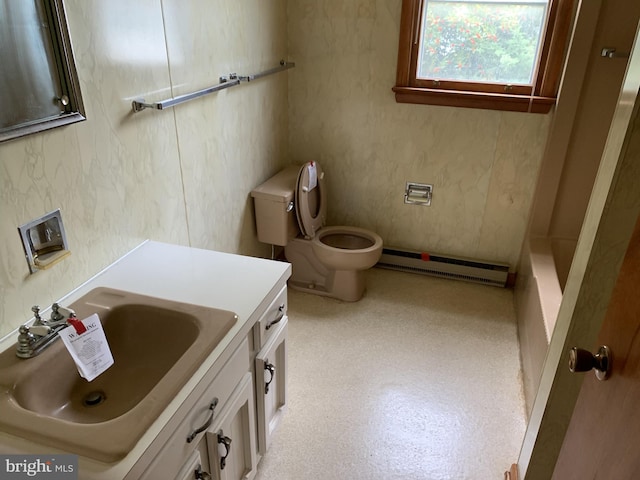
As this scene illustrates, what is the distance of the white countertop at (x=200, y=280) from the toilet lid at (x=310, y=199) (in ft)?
3.46

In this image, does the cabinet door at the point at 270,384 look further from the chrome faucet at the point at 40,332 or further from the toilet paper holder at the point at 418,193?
the toilet paper holder at the point at 418,193

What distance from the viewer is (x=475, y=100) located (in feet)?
8.61

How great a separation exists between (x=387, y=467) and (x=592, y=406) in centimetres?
104

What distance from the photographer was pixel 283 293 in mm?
1636

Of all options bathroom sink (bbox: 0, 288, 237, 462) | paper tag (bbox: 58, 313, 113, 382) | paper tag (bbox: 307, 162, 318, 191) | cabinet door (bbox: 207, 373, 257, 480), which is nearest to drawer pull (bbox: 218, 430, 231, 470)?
cabinet door (bbox: 207, 373, 257, 480)

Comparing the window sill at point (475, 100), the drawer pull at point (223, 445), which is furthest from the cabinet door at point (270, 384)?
the window sill at point (475, 100)

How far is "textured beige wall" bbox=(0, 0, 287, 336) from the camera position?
1249mm

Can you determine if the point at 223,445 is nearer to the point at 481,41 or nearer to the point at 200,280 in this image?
the point at 200,280

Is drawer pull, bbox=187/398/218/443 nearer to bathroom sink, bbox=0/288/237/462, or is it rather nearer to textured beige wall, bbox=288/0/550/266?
bathroom sink, bbox=0/288/237/462

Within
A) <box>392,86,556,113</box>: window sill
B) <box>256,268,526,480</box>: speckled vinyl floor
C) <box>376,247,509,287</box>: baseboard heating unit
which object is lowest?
<box>256,268,526,480</box>: speckled vinyl floor

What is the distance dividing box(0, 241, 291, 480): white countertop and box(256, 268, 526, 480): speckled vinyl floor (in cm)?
77

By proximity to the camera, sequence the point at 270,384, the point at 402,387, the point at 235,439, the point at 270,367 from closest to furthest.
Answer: the point at 235,439 < the point at 270,367 < the point at 270,384 < the point at 402,387

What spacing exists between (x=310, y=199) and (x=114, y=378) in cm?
168

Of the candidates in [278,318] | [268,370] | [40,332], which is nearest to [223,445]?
[268,370]
